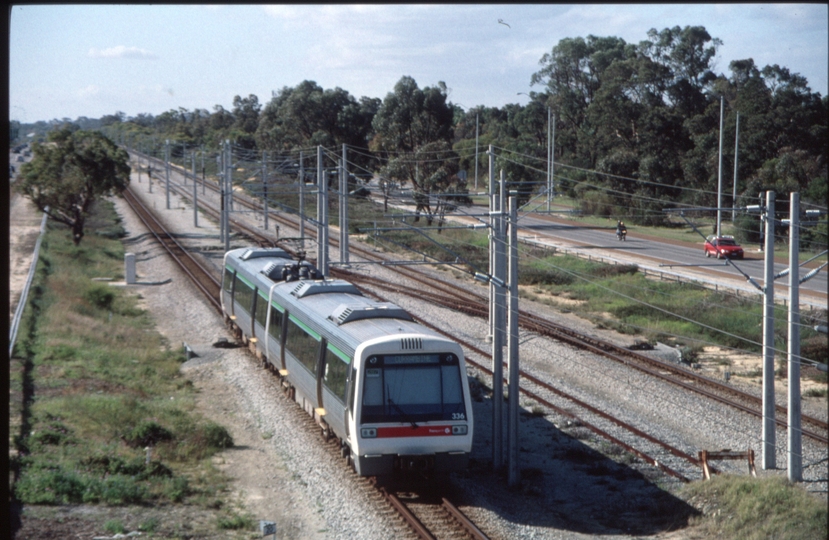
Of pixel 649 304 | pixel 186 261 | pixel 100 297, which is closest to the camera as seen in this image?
pixel 649 304

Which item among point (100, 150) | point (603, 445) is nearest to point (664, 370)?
point (603, 445)

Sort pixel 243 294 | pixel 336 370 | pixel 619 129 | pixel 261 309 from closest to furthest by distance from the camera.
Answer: pixel 336 370, pixel 261 309, pixel 243 294, pixel 619 129

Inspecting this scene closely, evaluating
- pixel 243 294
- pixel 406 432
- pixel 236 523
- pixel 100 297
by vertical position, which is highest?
pixel 243 294

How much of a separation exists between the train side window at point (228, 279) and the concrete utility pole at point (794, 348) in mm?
13930

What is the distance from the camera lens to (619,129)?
5053cm

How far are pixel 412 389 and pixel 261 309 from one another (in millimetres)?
7873

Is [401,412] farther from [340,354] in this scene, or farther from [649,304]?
[649,304]

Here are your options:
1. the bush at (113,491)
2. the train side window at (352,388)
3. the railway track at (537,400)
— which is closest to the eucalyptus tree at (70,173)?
the railway track at (537,400)

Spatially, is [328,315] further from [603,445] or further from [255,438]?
[603,445]

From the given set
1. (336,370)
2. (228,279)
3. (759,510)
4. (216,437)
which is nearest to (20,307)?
(228,279)

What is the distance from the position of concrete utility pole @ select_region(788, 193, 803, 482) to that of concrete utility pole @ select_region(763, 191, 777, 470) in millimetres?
305

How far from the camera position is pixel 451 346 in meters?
11.3

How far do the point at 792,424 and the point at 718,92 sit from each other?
136 feet

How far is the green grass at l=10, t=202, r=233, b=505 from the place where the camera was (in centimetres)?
1112
